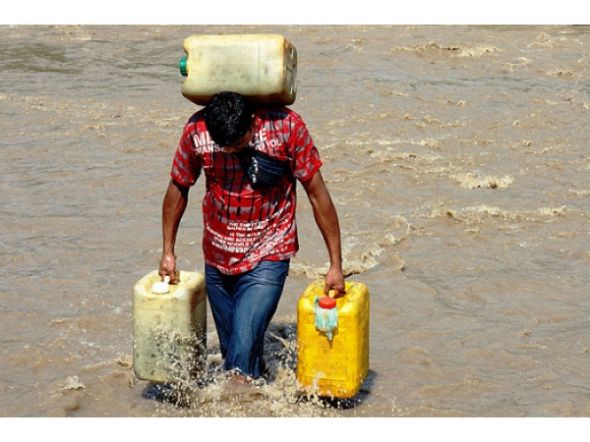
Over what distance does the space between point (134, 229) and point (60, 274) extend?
105 cm

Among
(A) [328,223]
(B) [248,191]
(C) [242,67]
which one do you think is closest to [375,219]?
(A) [328,223]

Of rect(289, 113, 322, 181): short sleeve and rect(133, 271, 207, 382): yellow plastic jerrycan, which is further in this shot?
rect(133, 271, 207, 382): yellow plastic jerrycan

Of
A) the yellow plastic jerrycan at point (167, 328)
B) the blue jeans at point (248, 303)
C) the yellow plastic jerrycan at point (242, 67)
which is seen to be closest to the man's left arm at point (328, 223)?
the blue jeans at point (248, 303)

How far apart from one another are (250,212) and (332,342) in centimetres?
65

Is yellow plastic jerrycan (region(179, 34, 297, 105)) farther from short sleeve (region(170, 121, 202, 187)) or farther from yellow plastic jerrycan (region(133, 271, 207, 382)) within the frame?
yellow plastic jerrycan (region(133, 271, 207, 382))

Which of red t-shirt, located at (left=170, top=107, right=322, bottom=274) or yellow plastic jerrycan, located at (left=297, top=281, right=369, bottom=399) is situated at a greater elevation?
red t-shirt, located at (left=170, top=107, right=322, bottom=274)

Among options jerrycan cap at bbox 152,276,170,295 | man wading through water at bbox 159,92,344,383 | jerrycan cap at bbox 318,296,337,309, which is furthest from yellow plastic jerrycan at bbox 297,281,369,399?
jerrycan cap at bbox 152,276,170,295

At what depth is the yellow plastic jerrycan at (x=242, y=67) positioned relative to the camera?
14.1 ft

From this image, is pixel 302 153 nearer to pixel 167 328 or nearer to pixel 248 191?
pixel 248 191

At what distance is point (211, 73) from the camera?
4.38 m

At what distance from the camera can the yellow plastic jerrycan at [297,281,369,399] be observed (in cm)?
439

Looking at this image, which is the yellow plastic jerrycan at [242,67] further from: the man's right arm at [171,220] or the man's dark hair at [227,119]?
the man's right arm at [171,220]

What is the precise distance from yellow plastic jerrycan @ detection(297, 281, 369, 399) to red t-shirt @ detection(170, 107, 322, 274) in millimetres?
300

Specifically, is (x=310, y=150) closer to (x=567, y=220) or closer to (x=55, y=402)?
(x=55, y=402)
